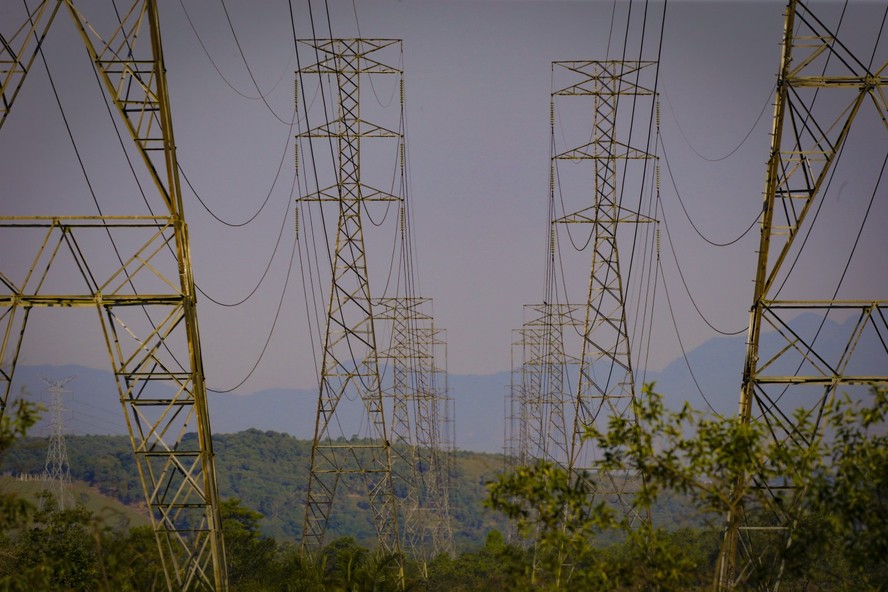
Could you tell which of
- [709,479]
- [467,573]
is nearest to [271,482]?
[467,573]

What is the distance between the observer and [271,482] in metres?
138

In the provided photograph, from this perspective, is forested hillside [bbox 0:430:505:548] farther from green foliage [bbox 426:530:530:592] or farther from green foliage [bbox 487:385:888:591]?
green foliage [bbox 487:385:888:591]

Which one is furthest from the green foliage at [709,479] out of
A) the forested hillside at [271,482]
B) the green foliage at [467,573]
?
the forested hillside at [271,482]

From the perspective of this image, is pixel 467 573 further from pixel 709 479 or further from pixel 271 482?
pixel 271 482

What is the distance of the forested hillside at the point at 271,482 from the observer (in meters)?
123

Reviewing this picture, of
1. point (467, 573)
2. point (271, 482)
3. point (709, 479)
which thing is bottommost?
point (271, 482)

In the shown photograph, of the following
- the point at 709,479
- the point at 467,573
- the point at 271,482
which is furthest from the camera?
the point at 271,482

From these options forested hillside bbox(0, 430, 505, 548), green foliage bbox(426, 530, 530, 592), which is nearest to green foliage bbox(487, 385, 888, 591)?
green foliage bbox(426, 530, 530, 592)

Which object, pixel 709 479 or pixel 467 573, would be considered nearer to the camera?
pixel 709 479

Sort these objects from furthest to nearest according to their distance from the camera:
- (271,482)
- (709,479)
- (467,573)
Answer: (271,482) → (467,573) → (709,479)

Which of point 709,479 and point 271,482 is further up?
point 709,479

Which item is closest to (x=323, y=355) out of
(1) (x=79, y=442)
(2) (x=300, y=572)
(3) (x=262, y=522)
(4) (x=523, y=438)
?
(2) (x=300, y=572)

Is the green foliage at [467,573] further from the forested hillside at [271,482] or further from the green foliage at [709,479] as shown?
the forested hillside at [271,482]

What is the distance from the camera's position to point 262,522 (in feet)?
411
